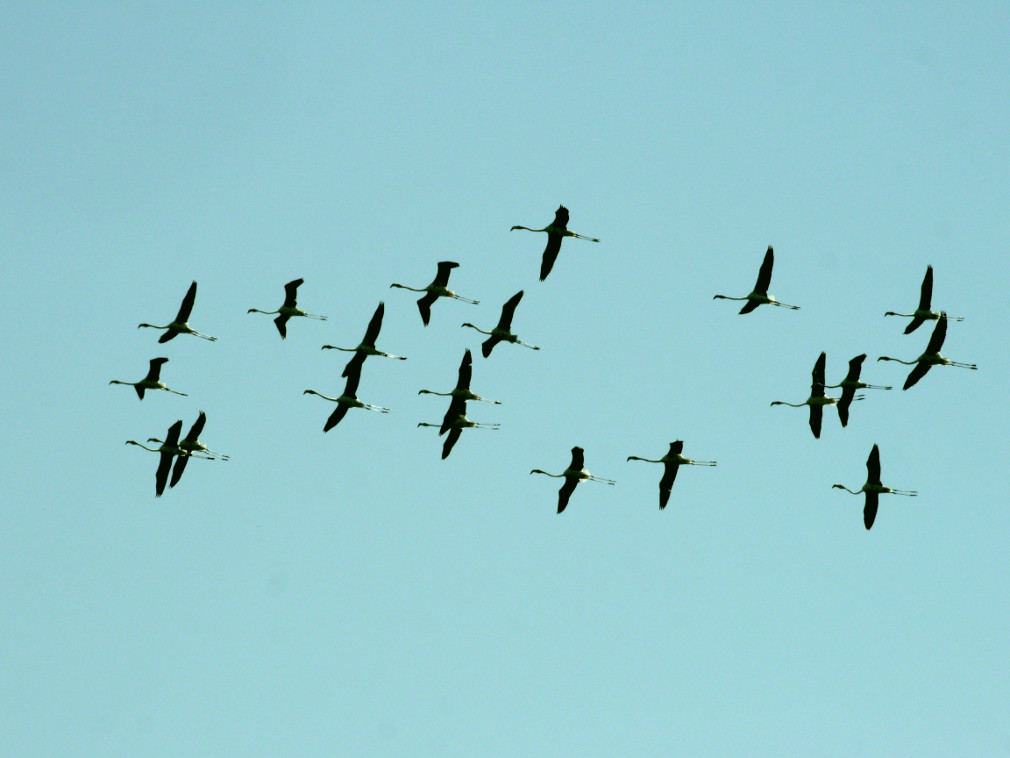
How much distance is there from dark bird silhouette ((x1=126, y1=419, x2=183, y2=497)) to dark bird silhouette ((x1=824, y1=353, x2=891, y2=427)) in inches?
837

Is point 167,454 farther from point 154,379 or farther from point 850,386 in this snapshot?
point 850,386

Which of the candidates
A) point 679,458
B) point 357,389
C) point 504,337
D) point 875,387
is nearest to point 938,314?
point 875,387

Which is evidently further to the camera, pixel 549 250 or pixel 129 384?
pixel 129 384

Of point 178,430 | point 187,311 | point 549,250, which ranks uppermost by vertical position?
point 549,250

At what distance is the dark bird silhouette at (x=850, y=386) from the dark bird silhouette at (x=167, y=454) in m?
21.3

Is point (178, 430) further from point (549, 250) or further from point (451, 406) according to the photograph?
point (549, 250)

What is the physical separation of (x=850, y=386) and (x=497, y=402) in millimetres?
11278

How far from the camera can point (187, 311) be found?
5791cm

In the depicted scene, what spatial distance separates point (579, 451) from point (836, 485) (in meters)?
8.64

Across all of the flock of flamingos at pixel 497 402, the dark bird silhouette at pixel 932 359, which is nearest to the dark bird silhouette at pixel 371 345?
the flock of flamingos at pixel 497 402

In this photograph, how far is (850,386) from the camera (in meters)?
56.5

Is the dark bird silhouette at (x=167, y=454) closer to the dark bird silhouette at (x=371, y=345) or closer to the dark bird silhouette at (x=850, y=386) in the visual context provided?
the dark bird silhouette at (x=371, y=345)

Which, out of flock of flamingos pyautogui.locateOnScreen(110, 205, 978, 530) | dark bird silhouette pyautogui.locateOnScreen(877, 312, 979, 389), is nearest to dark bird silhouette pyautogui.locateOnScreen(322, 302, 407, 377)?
flock of flamingos pyautogui.locateOnScreen(110, 205, 978, 530)

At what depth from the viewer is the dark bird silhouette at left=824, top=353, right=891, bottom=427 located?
5647 centimetres
